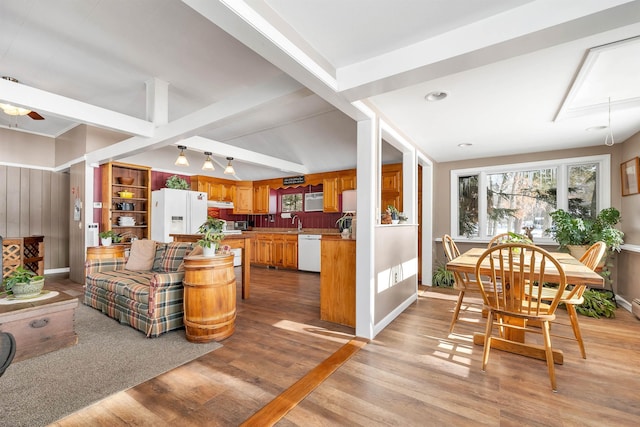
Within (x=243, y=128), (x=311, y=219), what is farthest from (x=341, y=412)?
(x=311, y=219)

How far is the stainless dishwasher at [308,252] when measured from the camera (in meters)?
6.23

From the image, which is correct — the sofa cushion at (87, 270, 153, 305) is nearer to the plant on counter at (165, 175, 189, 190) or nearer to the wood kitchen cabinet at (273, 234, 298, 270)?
the plant on counter at (165, 175, 189, 190)

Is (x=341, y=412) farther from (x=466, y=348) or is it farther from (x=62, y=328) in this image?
(x=62, y=328)

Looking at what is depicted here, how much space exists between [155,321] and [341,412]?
2.01 meters

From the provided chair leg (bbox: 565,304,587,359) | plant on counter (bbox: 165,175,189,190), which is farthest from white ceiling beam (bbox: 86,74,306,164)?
A: chair leg (bbox: 565,304,587,359)

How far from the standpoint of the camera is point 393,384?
6.64 ft

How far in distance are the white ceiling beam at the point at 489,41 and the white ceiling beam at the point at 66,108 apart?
277 centimetres

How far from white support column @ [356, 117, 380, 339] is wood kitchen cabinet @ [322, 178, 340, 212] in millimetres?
3534

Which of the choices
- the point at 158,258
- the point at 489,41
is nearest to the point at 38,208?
the point at 158,258

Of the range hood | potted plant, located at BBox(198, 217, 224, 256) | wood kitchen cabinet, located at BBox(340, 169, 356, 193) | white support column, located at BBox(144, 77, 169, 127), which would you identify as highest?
white support column, located at BBox(144, 77, 169, 127)

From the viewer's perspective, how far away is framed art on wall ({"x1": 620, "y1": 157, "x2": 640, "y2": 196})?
361cm

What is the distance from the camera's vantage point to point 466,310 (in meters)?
3.65

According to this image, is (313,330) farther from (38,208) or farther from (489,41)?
(38,208)

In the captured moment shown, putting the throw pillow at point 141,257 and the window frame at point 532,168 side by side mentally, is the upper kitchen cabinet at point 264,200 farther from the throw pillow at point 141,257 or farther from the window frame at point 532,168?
the window frame at point 532,168
